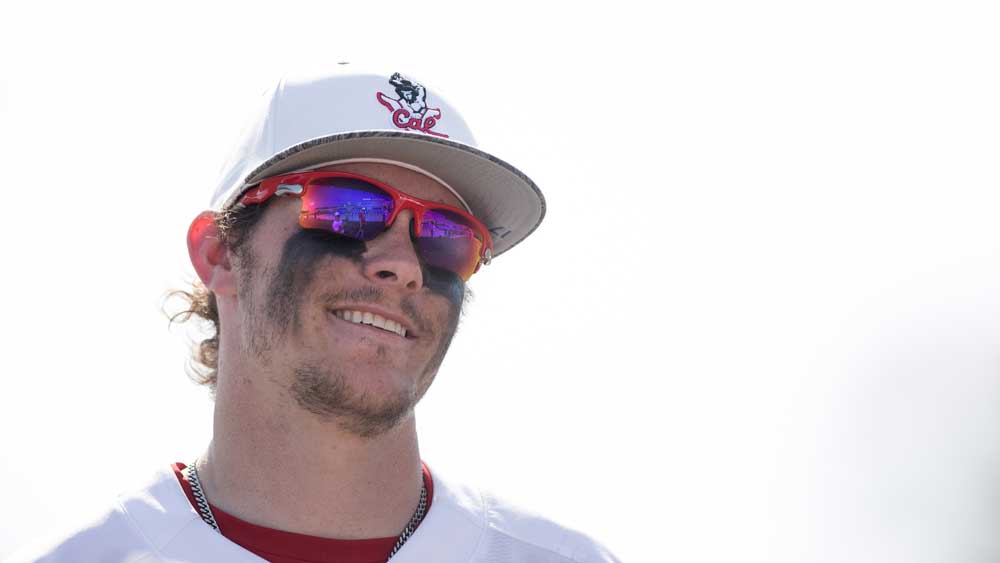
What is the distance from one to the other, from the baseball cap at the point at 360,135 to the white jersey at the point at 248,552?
3.69ft

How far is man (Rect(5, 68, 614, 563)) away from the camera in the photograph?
342 centimetres

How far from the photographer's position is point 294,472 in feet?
11.5

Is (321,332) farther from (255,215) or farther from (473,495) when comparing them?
(473,495)

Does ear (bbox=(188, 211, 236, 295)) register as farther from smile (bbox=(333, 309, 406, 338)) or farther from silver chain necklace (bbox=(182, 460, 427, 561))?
silver chain necklace (bbox=(182, 460, 427, 561))

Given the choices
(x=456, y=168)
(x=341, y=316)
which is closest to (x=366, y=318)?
(x=341, y=316)

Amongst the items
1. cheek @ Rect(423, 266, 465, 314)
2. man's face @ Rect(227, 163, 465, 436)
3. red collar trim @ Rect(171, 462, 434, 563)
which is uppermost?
cheek @ Rect(423, 266, 465, 314)

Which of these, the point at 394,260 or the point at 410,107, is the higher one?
the point at 410,107

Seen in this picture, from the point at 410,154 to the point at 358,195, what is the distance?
10.9 inches

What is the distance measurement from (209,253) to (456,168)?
97cm

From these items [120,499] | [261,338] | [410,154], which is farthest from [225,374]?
[410,154]

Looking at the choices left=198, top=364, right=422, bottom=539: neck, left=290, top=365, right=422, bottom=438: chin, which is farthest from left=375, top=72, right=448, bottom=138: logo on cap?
left=198, top=364, right=422, bottom=539: neck

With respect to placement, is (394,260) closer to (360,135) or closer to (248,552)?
(360,135)

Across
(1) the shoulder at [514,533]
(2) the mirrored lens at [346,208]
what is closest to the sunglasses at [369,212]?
(2) the mirrored lens at [346,208]

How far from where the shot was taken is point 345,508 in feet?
11.6
